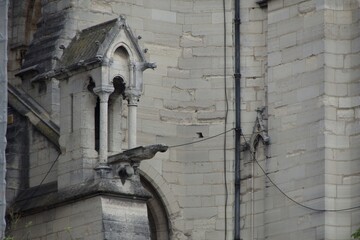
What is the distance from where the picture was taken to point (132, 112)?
5238 cm

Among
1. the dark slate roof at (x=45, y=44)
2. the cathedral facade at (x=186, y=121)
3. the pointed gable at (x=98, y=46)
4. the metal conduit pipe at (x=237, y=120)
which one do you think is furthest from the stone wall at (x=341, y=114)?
the dark slate roof at (x=45, y=44)

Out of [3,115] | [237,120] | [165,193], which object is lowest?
[165,193]

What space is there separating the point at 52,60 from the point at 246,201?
4.02 meters

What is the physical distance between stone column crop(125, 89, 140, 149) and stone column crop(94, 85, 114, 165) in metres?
0.43

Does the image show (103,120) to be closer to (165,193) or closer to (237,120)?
(165,193)

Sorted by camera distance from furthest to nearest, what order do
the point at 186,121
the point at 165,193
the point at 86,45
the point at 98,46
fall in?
the point at 186,121 < the point at 165,193 < the point at 86,45 < the point at 98,46

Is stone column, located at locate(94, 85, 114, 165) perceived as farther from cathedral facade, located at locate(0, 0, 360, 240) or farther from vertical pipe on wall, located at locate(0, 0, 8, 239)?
vertical pipe on wall, located at locate(0, 0, 8, 239)

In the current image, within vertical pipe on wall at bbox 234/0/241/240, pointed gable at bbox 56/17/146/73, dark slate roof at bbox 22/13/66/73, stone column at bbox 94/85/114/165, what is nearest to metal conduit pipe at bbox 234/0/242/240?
vertical pipe on wall at bbox 234/0/241/240

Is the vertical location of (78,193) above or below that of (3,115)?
below

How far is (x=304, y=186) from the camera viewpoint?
52844mm

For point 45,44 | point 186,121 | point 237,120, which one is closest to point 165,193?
point 186,121

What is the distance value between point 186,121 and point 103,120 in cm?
300

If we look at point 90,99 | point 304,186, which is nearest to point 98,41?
point 90,99

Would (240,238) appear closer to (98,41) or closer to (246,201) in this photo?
(246,201)
